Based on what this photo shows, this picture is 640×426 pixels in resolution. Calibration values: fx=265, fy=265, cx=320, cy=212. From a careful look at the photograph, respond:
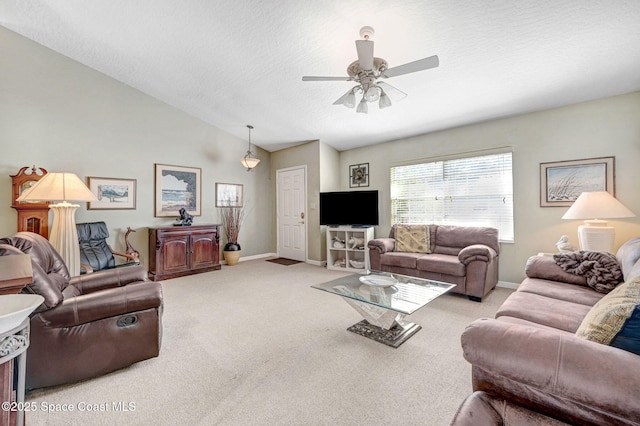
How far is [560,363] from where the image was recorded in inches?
36.7

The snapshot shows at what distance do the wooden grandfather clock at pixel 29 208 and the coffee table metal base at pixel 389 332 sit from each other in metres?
4.18

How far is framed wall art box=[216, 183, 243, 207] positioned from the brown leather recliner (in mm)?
3445

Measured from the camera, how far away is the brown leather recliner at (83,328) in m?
1.59

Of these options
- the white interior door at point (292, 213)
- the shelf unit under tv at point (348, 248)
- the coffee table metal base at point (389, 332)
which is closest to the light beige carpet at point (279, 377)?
the coffee table metal base at point (389, 332)

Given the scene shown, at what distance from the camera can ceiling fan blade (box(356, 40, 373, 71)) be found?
6.53 feet

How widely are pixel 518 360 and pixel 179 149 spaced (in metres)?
5.41

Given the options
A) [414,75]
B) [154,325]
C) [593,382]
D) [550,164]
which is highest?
[414,75]

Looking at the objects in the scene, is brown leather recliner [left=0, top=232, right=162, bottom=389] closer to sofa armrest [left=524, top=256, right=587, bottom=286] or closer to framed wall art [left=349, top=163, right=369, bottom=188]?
sofa armrest [left=524, top=256, right=587, bottom=286]

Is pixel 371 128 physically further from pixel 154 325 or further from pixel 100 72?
pixel 100 72

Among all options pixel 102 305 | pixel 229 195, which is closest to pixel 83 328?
pixel 102 305

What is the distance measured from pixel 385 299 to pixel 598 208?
2.51m

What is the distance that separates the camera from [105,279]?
236 centimetres

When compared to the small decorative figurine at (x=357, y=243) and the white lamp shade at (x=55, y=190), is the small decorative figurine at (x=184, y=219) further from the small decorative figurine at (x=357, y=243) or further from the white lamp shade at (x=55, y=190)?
the small decorative figurine at (x=357, y=243)

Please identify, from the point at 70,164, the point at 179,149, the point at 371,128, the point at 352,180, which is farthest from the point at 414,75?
the point at 70,164
